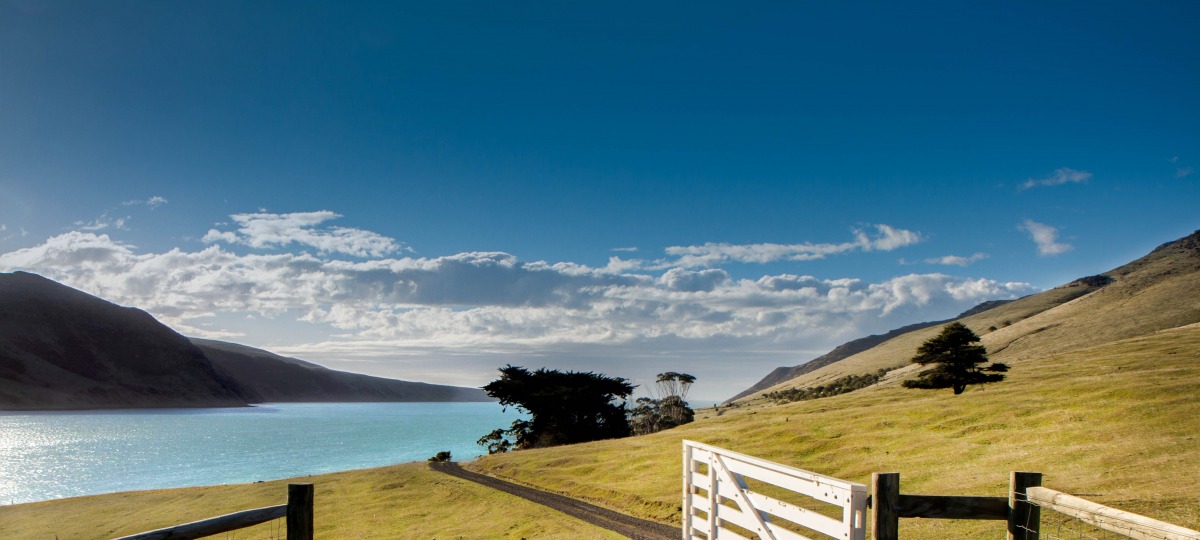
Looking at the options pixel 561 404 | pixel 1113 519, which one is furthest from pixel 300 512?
Result: pixel 561 404

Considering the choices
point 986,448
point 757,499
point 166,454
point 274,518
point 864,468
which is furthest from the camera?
point 166,454

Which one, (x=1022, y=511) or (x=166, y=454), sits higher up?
(x=1022, y=511)

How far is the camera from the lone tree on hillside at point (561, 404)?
7556 centimetres

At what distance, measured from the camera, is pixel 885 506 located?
7.83 m

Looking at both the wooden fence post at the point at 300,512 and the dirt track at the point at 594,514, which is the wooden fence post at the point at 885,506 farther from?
the dirt track at the point at 594,514

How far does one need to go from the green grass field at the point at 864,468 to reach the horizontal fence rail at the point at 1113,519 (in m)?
10.9

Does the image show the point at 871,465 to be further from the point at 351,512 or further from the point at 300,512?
the point at 300,512

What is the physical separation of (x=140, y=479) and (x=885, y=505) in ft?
275

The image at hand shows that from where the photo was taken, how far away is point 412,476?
152 ft

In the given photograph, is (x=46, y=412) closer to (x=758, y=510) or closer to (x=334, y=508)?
(x=334, y=508)

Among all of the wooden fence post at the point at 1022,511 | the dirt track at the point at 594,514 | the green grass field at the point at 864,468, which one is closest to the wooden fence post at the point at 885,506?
the wooden fence post at the point at 1022,511

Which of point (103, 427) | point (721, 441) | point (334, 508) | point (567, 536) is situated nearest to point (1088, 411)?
point (721, 441)

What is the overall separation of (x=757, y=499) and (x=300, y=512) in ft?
21.4

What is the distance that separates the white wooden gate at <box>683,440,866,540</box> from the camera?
763 centimetres
